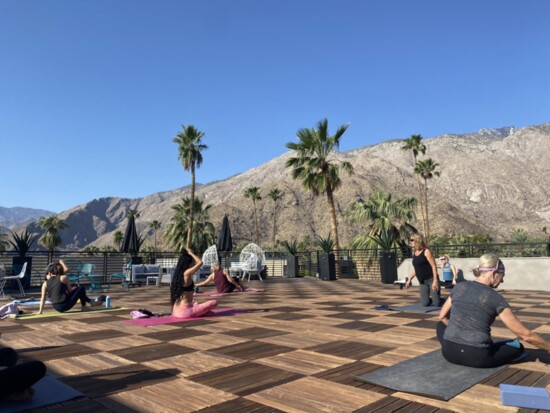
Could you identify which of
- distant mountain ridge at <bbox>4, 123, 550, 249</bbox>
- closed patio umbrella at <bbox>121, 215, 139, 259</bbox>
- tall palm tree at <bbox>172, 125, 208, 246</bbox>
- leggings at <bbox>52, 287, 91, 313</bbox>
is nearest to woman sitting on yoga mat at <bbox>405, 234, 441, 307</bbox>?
leggings at <bbox>52, 287, 91, 313</bbox>

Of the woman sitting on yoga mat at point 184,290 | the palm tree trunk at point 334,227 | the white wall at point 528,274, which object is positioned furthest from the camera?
the palm tree trunk at point 334,227

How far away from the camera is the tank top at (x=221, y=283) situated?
40.8 ft

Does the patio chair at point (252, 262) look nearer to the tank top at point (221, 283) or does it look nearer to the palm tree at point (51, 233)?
the tank top at point (221, 283)

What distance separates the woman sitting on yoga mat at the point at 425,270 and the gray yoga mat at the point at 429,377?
391 centimetres

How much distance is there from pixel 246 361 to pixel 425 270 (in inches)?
191

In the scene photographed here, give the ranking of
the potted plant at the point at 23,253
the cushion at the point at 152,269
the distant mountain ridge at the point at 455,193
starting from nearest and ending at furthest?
the potted plant at the point at 23,253
the cushion at the point at 152,269
the distant mountain ridge at the point at 455,193

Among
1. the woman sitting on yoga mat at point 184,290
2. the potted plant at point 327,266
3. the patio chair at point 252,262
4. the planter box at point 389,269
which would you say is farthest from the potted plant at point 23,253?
the planter box at point 389,269

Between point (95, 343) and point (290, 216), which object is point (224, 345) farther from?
point (290, 216)

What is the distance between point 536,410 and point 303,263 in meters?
23.0

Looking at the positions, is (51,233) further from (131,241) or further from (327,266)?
(327,266)

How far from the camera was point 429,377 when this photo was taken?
320 centimetres

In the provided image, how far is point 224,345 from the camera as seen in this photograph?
4645mm

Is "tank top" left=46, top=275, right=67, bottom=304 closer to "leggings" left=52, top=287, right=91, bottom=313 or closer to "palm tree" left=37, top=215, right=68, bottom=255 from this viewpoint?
"leggings" left=52, top=287, right=91, bottom=313

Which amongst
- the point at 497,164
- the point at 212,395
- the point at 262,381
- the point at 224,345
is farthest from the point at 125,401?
the point at 497,164
